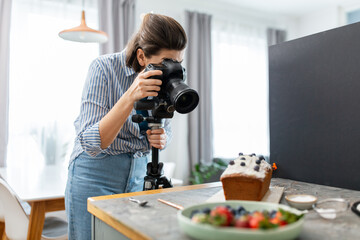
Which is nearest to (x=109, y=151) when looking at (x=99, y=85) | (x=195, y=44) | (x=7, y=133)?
(x=99, y=85)

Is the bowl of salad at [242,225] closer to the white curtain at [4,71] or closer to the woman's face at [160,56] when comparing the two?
the woman's face at [160,56]

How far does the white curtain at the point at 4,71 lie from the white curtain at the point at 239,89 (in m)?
2.25

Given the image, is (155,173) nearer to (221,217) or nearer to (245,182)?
(245,182)

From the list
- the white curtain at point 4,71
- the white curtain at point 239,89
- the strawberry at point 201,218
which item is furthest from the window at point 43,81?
the strawberry at point 201,218

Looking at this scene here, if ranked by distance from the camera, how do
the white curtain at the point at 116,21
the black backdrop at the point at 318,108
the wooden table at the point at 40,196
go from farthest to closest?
1. the white curtain at the point at 116,21
2. the wooden table at the point at 40,196
3. the black backdrop at the point at 318,108

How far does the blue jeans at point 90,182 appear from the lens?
1.12 meters

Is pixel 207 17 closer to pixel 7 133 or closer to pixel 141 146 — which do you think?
pixel 7 133

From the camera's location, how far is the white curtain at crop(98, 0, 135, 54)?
3258 mm

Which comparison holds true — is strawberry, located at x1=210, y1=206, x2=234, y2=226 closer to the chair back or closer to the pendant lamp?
the chair back

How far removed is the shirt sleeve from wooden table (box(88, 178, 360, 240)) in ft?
0.80

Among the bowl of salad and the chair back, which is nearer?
the bowl of salad

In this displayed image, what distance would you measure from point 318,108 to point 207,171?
260cm

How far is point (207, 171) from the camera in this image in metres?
3.63

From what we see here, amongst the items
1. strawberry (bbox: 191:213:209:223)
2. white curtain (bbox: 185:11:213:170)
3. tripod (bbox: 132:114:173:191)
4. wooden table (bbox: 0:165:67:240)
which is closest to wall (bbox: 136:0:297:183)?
white curtain (bbox: 185:11:213:170)
